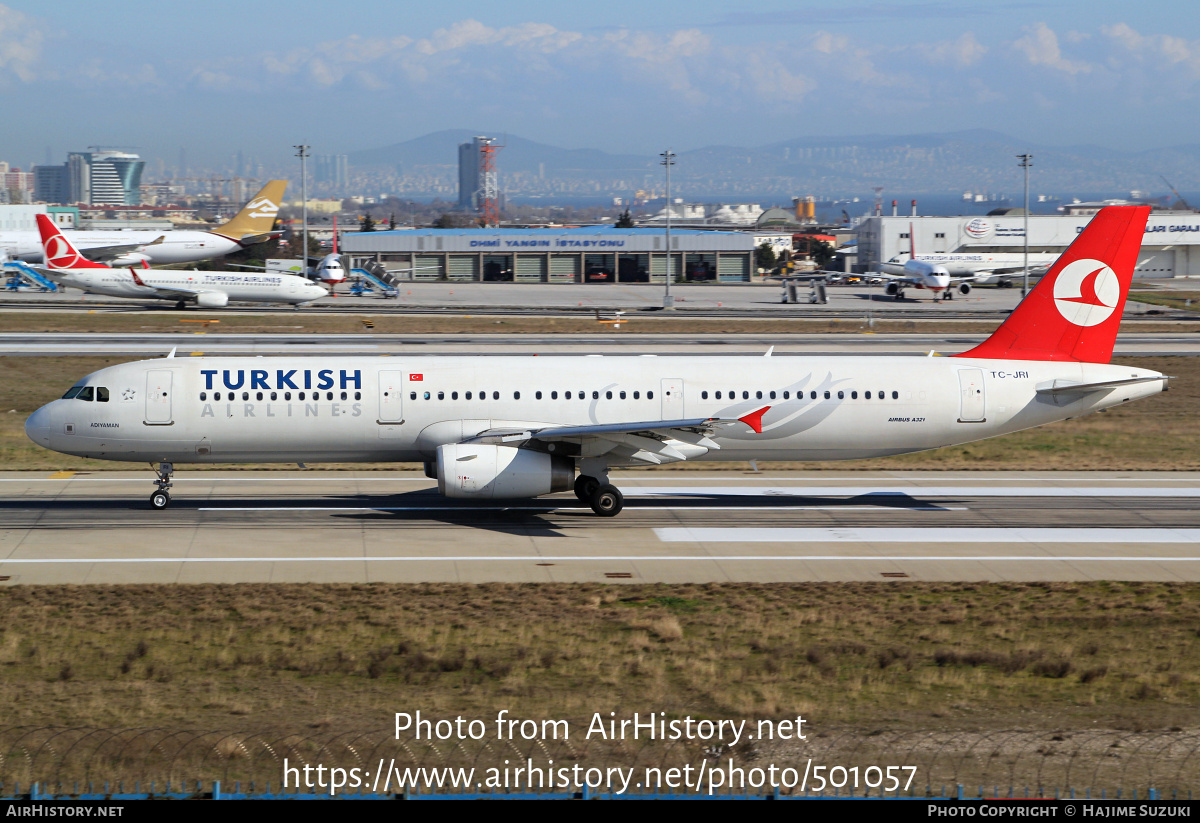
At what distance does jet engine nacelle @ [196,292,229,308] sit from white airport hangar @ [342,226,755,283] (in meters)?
59.6

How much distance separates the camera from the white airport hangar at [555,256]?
155 metres

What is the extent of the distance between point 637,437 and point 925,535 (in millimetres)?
8227

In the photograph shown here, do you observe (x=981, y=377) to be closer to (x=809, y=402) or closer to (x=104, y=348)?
(x=809, y=402)

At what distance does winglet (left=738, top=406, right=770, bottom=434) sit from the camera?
101 feet

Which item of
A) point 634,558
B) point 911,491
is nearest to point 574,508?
point 634,558

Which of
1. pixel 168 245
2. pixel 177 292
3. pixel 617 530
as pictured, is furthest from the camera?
pixel 168 245

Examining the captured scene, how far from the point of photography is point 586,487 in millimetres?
32812

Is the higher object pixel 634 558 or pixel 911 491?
pixel 634 558

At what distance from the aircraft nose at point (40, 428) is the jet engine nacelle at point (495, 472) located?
431 inches

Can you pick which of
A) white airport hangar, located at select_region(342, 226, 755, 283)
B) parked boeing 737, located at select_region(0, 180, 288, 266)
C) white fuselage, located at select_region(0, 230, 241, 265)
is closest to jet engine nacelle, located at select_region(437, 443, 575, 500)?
white fuselage, located at select_region(0, 230, 241, 265)

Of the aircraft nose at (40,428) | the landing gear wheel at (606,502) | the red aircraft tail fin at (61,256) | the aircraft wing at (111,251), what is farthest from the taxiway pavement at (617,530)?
the aircraft wing at (111,251)

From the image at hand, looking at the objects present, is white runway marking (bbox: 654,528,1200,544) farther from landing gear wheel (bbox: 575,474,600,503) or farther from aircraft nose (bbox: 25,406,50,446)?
aircraft nose (bbox: 25,406,50,446)

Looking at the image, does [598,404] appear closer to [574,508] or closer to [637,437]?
[637,437]

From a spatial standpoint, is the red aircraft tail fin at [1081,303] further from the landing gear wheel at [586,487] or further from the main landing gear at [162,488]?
the main landing gear at [162,488]
